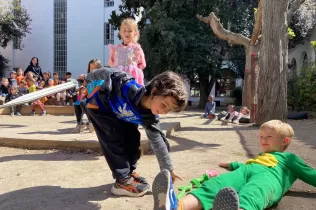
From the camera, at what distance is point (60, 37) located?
91.3ft

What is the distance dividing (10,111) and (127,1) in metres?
12.9

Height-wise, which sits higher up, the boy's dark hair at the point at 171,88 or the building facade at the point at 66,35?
the building facade at the point at 66,35

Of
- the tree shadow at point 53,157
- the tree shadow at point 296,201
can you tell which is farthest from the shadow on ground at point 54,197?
the tree shadow at point 296,201

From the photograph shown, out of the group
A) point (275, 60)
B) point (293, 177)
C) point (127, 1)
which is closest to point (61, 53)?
point (127, 1)

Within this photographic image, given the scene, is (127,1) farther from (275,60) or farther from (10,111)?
(275,60)

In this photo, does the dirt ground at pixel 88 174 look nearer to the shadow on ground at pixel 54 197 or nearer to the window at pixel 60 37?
the shadow on ground at pixel 54 197

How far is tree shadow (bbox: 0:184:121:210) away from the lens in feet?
7.66

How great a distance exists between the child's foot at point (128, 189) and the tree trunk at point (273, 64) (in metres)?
5.44

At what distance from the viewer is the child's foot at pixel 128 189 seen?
2521 millimetres

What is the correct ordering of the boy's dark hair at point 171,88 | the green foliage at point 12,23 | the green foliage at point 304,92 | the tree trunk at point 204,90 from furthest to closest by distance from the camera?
1. the green foliage at point 12,23
2. the tree trunk at point 204,90
3. the green foliage at point 304,92
4. the boy's dark hair at point 171,88

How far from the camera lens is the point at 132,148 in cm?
267

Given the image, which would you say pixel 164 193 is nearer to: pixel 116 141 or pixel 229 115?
pixel 116 141

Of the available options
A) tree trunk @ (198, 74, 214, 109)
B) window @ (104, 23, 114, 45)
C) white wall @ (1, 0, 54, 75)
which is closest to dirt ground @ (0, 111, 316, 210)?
tree trunk @ (198, 74, 214, 109)

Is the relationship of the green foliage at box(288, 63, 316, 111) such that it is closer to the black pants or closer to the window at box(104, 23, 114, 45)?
the black pants
